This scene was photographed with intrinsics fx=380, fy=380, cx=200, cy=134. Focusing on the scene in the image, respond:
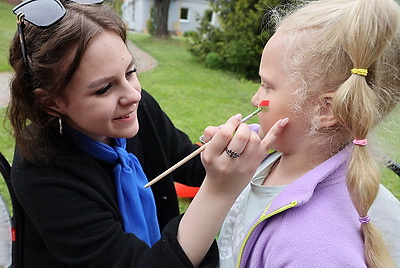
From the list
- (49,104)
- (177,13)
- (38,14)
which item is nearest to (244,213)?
(49,104)

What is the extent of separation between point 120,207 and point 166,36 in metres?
18.5

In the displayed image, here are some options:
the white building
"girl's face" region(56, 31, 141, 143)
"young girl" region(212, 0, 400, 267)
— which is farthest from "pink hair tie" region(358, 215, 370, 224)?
the white building

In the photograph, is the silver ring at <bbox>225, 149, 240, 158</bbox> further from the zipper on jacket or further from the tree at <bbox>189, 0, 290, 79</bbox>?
the tree at <bbox>189, 0, 290, 79</bbox>

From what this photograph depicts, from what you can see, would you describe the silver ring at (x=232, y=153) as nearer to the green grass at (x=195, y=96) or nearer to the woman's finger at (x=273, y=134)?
the woman's finger at (x=273, y=134)

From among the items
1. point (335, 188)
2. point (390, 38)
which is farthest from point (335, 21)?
point (335, 188)

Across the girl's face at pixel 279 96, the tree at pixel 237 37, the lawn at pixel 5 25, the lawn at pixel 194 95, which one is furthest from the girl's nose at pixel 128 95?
the tree at pixel 237 37

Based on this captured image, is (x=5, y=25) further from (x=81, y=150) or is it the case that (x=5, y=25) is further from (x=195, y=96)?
(x=81, y=150)

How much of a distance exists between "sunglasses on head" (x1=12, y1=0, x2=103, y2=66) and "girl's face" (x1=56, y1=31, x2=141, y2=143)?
135 mm

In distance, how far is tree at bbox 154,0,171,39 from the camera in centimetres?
1827

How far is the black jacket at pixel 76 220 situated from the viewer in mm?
1176

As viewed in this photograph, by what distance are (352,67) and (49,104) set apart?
0.95 metres

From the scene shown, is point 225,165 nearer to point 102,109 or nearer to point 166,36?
point 102,109

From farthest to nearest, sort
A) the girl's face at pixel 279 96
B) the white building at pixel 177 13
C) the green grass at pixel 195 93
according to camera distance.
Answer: the white building at pixel 177 13, the green grass at pixel 195 93, the girl's face at pixel 279 96

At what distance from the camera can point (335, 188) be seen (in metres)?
1.04
